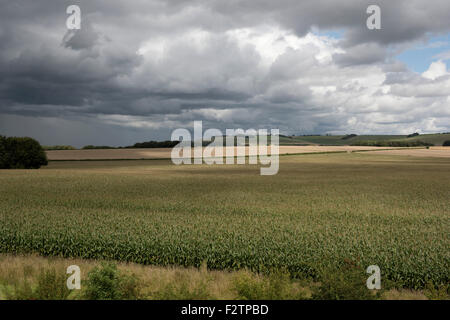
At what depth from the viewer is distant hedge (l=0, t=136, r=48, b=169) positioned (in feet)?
235

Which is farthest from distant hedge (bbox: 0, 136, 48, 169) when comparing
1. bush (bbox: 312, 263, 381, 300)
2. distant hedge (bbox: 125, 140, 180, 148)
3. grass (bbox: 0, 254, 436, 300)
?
bush (bbox: 312, 263, 381, 300)

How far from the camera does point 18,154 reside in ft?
237

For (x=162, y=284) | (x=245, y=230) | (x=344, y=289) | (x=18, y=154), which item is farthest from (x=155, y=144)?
(x=344, y=289)

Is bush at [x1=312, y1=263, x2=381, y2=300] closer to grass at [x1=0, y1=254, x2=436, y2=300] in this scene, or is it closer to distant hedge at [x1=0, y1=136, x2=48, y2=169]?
grass at [x1=0, y1=254, x2=436, y2=300]

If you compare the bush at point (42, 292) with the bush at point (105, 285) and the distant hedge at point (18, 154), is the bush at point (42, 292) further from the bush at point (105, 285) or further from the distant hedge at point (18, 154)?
the distant hedge at point (18, 154)

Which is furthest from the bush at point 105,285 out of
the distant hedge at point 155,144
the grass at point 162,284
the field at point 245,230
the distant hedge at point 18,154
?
the distant hedge at point 155,144

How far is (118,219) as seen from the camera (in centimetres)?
1942

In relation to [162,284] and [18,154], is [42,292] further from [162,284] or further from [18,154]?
[18,154]

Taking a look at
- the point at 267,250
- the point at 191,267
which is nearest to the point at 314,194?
the point at 267,250

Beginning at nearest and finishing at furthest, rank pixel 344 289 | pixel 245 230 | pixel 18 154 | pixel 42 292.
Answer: pixel 344 289 < pixel 42 292 < pixel 245 230 < pixel 18 154

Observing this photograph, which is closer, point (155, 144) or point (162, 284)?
point (162, 284)

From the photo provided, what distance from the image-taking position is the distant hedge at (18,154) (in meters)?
71.8

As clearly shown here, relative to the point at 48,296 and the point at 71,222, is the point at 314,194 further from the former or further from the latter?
the point at 48,296

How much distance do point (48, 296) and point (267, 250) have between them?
320 inches
